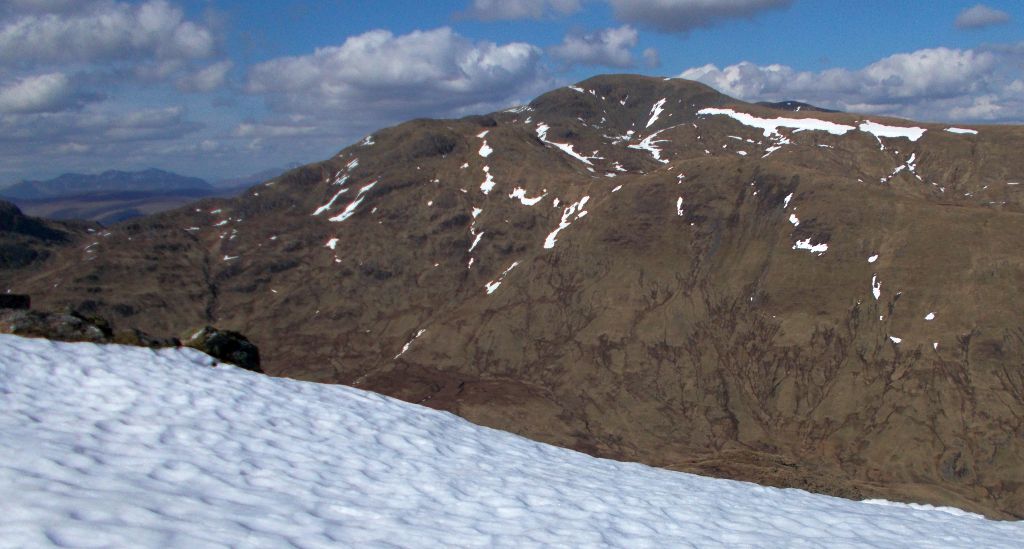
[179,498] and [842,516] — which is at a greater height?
[179,498]

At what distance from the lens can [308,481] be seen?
44.1 feet

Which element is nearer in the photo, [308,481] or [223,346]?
[308,481]

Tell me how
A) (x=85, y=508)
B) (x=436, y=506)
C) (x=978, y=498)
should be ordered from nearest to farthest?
(x=85, y=508)
(x=436, y=506)
(x=978, y=498)

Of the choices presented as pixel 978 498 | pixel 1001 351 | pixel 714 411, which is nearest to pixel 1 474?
pixel 978 498

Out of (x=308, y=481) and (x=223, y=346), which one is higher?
(x=223, y=346)

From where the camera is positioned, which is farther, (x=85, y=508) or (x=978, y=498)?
(x=978, y=498)

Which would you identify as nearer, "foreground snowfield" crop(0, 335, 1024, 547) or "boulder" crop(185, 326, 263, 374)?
"foreground snowfield" crop(0, 335, 1024, 547)

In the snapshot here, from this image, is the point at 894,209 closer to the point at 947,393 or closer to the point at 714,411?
the point at 947,393

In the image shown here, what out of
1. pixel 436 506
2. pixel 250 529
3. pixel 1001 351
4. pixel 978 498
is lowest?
pixel 978 498

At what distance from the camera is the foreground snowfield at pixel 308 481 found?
32.7ft

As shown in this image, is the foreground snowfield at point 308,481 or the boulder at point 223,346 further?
the boulder at point 223,346

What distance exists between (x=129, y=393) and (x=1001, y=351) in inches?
8030

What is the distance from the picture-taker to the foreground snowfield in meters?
9.96

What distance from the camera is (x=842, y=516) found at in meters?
17.0
